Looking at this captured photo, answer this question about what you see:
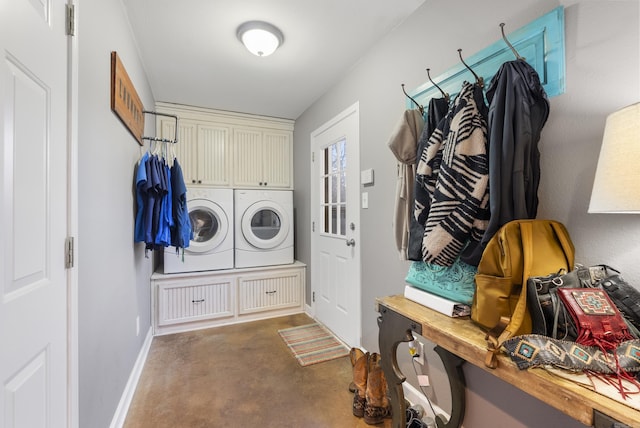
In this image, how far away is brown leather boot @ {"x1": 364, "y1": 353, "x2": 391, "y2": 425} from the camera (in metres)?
1.60

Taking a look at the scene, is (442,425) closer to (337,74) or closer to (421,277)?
(421,277)

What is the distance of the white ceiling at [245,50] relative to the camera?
5.62 feet

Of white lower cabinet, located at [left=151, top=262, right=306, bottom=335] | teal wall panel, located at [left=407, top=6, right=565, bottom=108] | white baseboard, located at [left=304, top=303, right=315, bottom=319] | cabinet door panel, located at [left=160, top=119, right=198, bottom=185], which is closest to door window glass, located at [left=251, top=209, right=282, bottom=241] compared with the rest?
white lower cabinet, located at [left=151, top=262, right=306, bottom=335]

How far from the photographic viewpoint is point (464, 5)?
1.42 m

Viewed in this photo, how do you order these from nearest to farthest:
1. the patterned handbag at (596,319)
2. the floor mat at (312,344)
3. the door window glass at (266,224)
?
the patterned handbag at (596,319)
the floor mat at (312,344)
the door window glass at (266,224)

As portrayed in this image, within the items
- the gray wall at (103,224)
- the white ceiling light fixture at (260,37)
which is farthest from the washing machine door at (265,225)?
the white ceiling light fixture at (260,37)

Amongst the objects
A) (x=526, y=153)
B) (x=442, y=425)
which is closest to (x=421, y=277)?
(x=526, y=153)

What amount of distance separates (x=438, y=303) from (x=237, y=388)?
5.07 feet

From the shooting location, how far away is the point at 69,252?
979 millimetres

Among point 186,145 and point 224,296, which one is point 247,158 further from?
point 224,296

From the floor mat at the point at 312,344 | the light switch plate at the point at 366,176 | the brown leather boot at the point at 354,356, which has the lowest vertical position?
the floor mat at the point at 312,344

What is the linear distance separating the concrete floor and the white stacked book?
0.85 metres

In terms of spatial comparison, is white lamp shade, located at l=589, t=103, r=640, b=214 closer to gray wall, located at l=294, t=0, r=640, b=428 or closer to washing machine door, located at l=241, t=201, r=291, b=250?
gray wall, located at l=294, t=0, r=640, b=428

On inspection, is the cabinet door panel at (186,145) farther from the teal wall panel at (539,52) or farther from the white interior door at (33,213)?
the teal wall panel at (539,52)
